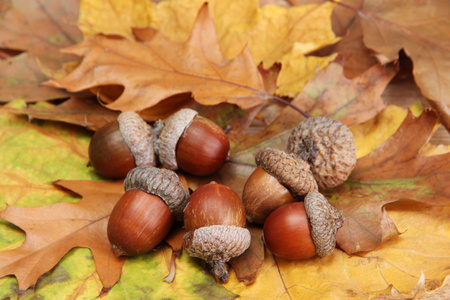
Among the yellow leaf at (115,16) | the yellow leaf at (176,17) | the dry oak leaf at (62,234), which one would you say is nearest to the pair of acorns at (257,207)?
the dry oak leaf at (62,234)

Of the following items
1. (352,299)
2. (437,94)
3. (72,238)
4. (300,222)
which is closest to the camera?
(352,299)

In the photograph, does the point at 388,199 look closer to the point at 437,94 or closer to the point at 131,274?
the point at 437,94

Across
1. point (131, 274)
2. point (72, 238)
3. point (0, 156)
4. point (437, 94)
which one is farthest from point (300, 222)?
point (0, 156)

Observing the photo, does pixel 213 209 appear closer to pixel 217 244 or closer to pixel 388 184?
pixel 217 244

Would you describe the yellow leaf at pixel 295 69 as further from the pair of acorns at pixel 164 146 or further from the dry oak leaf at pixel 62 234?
the dry oak leaf at pixel 62 234

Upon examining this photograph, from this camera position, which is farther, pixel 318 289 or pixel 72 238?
pixel 72 238

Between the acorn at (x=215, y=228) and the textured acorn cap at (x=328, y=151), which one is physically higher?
the textured acorn cap at (x=328, y=151)

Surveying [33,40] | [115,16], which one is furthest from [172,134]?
[33,40]
